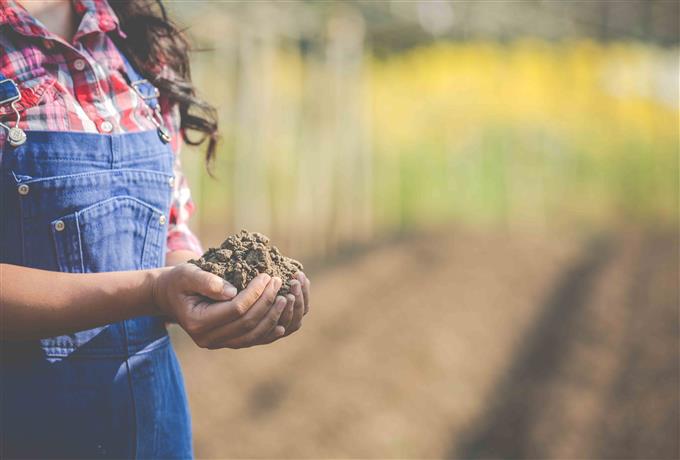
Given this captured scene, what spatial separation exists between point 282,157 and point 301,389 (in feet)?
12.9

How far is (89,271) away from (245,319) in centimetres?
27

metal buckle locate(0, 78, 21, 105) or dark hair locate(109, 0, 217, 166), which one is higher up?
dark hair locate(109, 0, 217, 166)

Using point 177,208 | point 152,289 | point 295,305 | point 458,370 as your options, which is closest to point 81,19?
point 177,208

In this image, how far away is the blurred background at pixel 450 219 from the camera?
15.0 feet

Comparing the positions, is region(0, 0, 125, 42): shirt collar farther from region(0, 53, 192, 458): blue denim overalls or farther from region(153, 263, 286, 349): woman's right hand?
region(153, 263, 286, 349): woman's right hand

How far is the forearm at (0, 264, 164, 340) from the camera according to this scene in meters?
1.11

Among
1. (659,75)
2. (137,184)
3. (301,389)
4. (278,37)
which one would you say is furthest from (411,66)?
(137,184)

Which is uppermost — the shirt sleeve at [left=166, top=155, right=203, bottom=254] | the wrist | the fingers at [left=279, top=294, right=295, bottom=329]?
the shirt sleeve at [left=166, top=155, right=203, bottom=254]

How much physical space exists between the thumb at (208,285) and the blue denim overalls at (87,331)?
19 cm

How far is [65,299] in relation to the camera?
44.7 inches

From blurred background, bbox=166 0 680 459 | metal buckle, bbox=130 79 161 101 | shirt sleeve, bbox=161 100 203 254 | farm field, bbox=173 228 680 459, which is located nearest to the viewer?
metal buckle, bbox=130 79 161 101

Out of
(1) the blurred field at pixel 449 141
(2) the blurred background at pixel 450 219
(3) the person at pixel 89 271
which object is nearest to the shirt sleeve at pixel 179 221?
(3) the person at pixel 89 271

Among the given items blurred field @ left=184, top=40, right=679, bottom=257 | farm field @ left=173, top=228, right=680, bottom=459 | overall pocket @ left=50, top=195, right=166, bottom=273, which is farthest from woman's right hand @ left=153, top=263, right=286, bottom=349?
blurred field @ left=184, top=40, right=679, bottom=257

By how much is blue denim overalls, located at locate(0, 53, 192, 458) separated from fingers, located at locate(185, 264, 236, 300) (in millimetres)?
179
